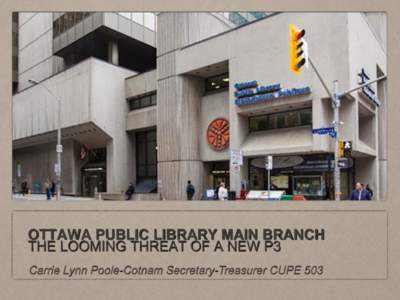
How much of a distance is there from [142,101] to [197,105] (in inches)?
18.3

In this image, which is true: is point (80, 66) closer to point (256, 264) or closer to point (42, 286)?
point (42, 286)

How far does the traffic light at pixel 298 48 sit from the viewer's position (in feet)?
8.46

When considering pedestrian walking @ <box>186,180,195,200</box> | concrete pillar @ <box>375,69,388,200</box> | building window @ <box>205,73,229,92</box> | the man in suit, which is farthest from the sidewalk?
concrete pillar @ <box>375,69,388,200</box>

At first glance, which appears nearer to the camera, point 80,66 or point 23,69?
point 23,69

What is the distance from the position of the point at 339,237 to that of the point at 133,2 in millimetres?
2444

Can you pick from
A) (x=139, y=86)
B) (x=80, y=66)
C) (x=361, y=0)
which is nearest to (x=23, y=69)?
(x=80, y=66)

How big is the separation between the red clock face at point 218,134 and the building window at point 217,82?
10.6 inches

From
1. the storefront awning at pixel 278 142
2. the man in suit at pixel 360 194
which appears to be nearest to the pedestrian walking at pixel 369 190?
the man in suit at pixel 360 194

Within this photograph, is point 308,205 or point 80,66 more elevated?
point 80,66

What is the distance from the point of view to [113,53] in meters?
2.90

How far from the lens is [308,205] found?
253cm

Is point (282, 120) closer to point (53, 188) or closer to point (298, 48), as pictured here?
point (298, 48)

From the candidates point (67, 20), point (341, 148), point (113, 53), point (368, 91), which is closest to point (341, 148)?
point (341, 148)

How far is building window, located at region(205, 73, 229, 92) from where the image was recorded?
269 cm
